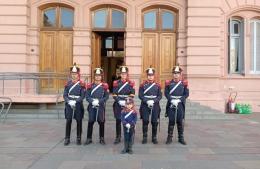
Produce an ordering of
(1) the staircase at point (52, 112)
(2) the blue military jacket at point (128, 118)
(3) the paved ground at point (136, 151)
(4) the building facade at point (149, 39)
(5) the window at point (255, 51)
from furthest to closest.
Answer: (5) the window at point (255, 51) < (4) the building facade at point (149, 39) < (1) the staircase at point (52, 112) < (2) the blue military jacket at point (128, 118) < (3) the paved ground at point (136, 151)

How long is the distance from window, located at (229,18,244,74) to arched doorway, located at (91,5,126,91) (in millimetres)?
5243

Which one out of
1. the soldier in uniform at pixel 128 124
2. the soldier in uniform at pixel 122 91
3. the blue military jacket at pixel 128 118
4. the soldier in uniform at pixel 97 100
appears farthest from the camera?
the soldier in uniform at pixel 122 91

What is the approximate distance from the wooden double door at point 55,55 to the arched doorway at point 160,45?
3421 mm

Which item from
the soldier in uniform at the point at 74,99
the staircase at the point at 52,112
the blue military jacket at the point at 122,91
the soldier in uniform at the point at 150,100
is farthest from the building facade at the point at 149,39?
the soldier in uniform at the point at 74,99

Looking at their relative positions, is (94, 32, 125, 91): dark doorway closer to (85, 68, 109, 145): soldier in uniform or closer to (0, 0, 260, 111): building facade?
(0, 0, 260, 111): building facade

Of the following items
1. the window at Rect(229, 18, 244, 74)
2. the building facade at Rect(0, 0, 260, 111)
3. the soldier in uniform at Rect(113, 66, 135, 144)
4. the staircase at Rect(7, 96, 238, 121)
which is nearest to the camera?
the soldier in uniform at Rect(113, 66, 135, 144)

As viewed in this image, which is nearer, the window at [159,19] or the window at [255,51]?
the window at [159,19]

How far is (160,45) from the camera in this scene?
1908cm

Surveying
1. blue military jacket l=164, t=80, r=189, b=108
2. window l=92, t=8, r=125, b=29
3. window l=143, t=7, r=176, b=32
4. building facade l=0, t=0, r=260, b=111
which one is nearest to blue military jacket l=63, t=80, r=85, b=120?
blue military jacket l=164, t=80, r=189, b=108

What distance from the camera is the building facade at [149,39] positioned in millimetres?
18047

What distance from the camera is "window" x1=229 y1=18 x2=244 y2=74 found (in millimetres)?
20062

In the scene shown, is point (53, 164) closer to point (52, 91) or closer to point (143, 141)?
point (143, 141)

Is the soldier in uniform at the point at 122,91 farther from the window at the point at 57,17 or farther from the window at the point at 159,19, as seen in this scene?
the window at the point at 57,17

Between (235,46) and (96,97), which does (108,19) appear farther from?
(96,97)
